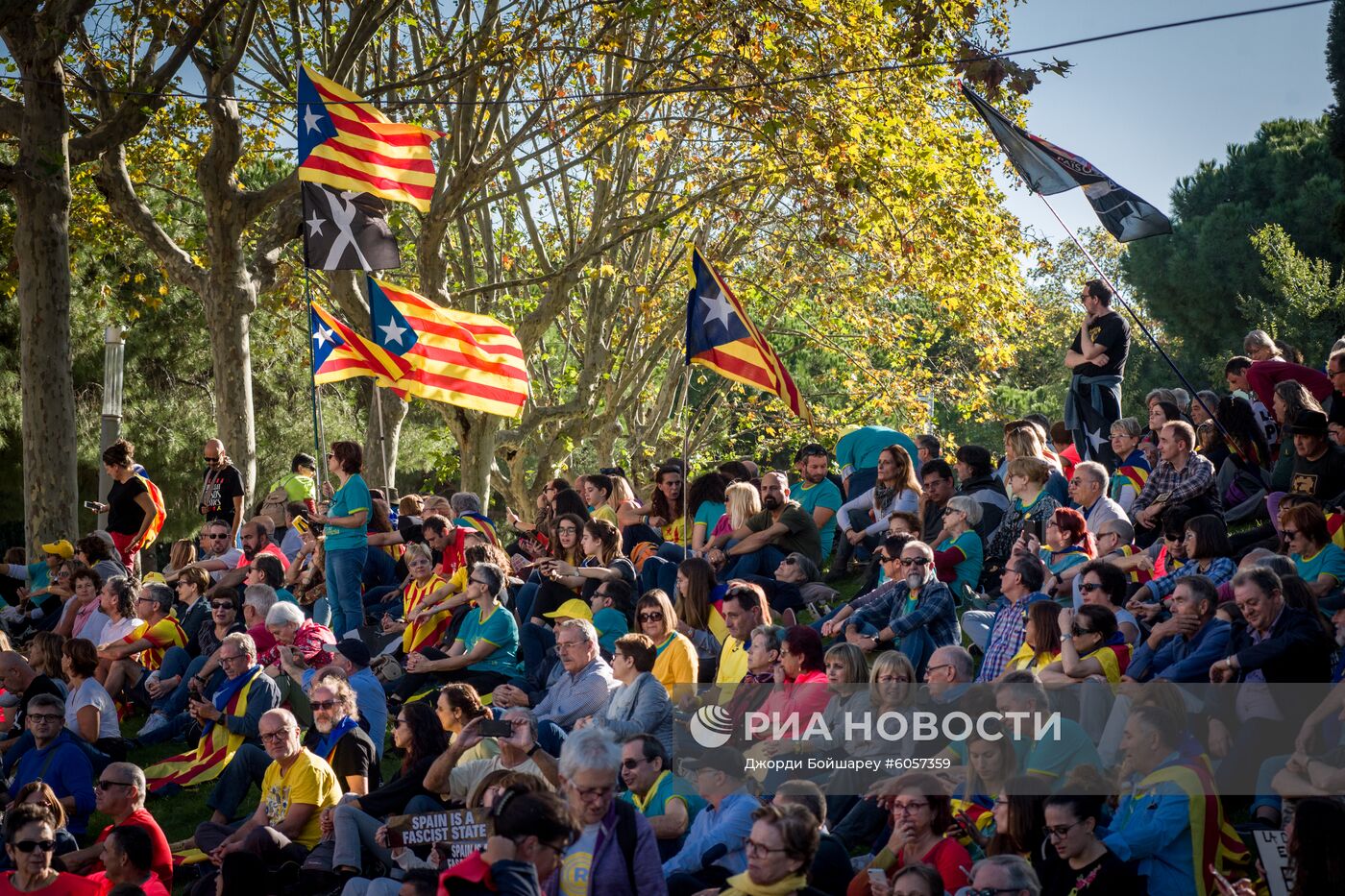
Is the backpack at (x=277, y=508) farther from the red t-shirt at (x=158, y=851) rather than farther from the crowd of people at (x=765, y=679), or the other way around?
the red t-shirt at (x=158, y=851)

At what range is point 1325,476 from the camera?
31.6ft

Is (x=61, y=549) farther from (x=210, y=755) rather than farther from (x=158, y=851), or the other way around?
(x=158, y=851)

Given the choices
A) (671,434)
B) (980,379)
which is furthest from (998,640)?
(671,434)

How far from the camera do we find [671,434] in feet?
108

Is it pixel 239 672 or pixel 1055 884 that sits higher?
pixel 239 672

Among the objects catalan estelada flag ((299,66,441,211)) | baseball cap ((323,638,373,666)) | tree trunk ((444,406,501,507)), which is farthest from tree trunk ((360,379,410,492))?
baseball cap ((323,638,373,666))

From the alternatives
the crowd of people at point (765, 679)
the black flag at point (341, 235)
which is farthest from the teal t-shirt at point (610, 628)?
the black flag at point (341, 235)

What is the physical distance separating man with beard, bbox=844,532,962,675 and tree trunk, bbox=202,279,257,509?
31.8 ft

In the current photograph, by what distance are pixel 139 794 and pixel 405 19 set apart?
45.9ft

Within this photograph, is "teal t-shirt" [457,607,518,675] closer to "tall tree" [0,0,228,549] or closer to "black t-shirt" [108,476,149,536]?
"black t-shirt" [108,476,149,536]

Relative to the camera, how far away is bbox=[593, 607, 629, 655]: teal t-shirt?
9914 millimetres

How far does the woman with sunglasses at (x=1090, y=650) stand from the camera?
751cm

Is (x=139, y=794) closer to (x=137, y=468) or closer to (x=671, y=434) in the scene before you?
(x=137, y=468)

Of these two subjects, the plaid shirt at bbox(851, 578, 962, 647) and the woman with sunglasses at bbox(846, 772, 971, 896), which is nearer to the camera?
the woman with sunglasses at bbox(846, 772, 971, 896)
